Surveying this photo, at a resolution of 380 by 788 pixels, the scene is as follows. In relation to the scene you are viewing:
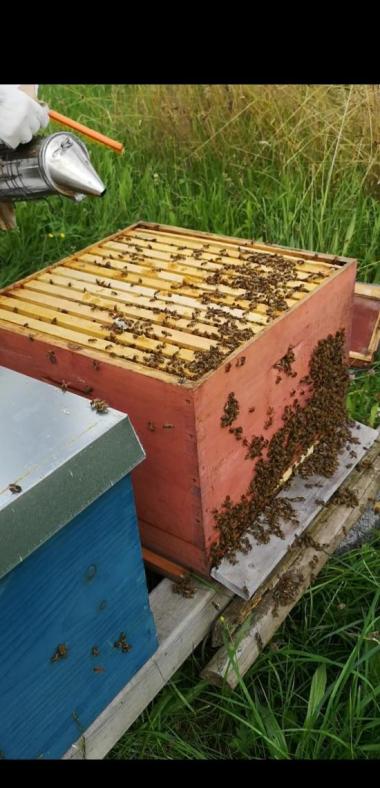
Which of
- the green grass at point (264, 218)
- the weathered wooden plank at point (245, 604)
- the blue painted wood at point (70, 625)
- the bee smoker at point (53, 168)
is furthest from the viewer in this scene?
the weathered wooden plank at point (245, 604)

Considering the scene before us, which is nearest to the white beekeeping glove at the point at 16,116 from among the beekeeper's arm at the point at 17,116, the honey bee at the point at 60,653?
the beekeeper's arm at the point at 17,116

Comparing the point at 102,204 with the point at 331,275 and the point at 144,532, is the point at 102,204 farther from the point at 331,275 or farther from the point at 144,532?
the point at 144,532

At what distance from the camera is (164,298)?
192 cm

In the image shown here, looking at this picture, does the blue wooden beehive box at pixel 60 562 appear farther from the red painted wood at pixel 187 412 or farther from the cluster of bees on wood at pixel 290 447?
the cluster of bees on wood at pixel 290 447

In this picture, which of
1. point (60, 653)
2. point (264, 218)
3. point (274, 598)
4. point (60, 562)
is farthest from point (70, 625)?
point (264, 218)

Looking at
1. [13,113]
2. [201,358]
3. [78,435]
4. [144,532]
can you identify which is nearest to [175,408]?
[201,358]

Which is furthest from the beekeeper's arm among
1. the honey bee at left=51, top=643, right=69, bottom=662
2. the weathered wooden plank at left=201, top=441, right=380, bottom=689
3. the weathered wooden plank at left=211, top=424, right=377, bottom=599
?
the weathered wooden plank at left=201, top=441, right=380, bottom=689

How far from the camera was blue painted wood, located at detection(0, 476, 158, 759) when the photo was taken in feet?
4.02

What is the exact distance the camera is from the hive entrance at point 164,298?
5.47 feet

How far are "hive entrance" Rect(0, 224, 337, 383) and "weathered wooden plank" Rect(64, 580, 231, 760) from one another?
25.2 inches

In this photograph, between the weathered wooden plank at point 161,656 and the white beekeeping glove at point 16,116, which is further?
Answer: the weathered wooden plank at point 161,656

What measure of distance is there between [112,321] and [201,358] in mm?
340

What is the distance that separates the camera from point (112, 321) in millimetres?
1808

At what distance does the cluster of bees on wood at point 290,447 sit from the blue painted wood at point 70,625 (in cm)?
36
